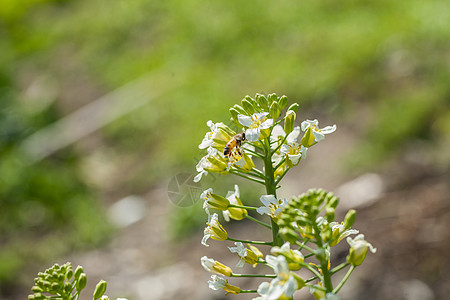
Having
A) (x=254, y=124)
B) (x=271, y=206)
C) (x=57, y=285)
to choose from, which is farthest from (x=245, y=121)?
(x=57, y=285)

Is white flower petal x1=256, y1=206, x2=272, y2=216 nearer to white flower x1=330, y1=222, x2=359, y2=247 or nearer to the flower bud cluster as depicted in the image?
white flower x1=330, y1=222, x2=359, y2=247

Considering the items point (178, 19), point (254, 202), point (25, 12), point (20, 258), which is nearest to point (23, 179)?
point (20, 258)

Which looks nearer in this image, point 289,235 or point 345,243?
point 289,235

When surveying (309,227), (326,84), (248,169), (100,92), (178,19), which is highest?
(178,19)

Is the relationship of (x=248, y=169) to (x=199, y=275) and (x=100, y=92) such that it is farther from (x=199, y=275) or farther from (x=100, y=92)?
A: (x=100, y=92)

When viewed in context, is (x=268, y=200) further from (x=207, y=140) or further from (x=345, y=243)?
(x=345, y=243)

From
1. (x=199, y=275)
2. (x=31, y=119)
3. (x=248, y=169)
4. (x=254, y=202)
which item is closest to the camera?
(x=248, y=169)

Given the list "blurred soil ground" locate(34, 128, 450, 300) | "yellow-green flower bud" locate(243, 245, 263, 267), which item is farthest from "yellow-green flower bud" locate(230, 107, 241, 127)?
"blurred soil ground" locate(34, 128, 450, 300)
